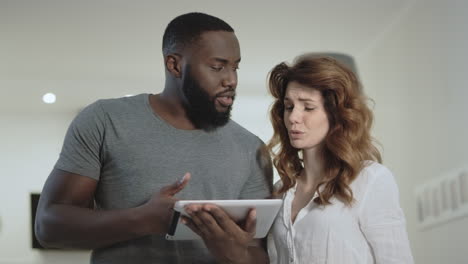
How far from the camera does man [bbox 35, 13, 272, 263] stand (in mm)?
1467

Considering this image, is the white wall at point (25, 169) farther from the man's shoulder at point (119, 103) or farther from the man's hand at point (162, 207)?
the man's hand at point (162, 207)

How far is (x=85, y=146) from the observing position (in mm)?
1558

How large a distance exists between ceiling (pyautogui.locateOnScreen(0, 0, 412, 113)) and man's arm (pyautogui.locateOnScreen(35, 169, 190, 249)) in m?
2.51

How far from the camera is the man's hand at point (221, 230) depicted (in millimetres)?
1359

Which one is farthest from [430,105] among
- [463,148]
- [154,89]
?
[154,89]

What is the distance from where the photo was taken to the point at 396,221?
1457 millimetres

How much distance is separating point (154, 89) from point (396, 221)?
12.2ft

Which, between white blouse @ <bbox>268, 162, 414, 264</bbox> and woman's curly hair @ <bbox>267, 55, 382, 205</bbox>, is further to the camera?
woman's curly hair @ <bbox>267, 55, 382, 205</bbox>

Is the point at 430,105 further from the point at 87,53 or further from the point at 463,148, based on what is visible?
the point at 87,53

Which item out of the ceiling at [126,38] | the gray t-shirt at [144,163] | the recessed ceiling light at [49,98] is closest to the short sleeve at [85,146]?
the gray t-shirt at [144,163]

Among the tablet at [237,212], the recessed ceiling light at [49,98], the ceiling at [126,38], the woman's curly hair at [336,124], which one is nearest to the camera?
the tablet at [237,212]

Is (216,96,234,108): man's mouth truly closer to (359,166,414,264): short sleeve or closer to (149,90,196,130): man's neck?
(149,90,196,130): man's neck

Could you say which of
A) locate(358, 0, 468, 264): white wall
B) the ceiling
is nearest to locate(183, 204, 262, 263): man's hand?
locate(358, 0, 468, 264): white wall

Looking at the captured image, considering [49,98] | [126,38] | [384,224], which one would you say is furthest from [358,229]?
[49,98]
